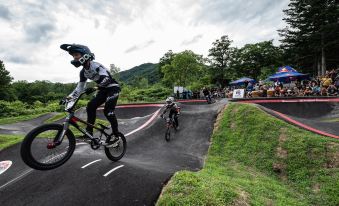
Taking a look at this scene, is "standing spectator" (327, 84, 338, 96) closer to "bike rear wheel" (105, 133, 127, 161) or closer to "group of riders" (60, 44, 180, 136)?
"bike rear wheel" (105, 133, 127, 161)

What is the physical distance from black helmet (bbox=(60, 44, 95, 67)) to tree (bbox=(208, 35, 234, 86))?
63761 millimetres

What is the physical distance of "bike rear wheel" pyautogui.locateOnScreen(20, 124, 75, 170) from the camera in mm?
4852

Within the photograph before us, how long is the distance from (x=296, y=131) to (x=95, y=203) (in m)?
8.05

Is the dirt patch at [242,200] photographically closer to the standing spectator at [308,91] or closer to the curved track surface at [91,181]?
the curved track surface at [91,181]

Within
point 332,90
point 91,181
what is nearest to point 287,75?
point 332,90

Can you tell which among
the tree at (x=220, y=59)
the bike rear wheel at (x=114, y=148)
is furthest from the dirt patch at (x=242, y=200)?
the tree at (x=220, y=59)

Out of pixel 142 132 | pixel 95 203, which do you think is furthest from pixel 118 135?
pixel 142 132

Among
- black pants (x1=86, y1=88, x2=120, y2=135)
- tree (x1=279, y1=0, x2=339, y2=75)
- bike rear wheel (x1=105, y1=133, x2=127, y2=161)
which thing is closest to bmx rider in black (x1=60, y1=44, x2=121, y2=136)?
black pants (x1=86, y1=88, x2=120, y2=135)

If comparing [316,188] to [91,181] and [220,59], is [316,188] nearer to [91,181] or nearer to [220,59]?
[91,181]

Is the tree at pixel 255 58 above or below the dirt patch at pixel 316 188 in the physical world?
above

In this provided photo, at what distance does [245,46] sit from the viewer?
7306 cm

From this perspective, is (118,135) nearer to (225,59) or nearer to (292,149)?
(292,149)

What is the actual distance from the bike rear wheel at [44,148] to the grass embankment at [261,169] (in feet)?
7.94

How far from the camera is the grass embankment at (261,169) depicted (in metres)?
5.30
